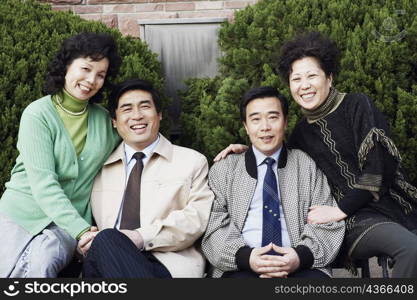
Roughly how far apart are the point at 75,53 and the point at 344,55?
1762 mm

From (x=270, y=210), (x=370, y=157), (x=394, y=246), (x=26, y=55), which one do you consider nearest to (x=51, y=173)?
(x=26, y=55)

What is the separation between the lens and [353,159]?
3.48m

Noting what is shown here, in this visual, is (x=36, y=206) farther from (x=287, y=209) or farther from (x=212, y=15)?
(x=212, y=15)

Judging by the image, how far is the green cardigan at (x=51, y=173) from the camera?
3.36 m

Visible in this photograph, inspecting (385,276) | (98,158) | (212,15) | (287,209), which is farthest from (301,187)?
(212,15)

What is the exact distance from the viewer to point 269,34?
4.43 meters

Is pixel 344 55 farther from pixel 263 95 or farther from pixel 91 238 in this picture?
pixel 91 238

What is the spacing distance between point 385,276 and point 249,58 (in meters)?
1.81

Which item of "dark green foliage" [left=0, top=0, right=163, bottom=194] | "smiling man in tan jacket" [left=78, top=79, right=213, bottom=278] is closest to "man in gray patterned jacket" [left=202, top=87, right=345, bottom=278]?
"smiling man in tan jacket" [left=78, top=79, right=213, bottom=278]

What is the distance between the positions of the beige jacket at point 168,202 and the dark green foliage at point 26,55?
726mm

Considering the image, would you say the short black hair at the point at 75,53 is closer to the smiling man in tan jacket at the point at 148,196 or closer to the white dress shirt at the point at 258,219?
the smiling man in tan jacket at the point at 148,196

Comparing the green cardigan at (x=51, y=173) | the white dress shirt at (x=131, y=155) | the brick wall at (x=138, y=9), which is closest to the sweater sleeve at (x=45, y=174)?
the green cardigan at (x=51, y=173)

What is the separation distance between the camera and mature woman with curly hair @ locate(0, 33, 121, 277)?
334 cm

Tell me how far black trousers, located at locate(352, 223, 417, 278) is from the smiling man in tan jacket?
0.85 metres
